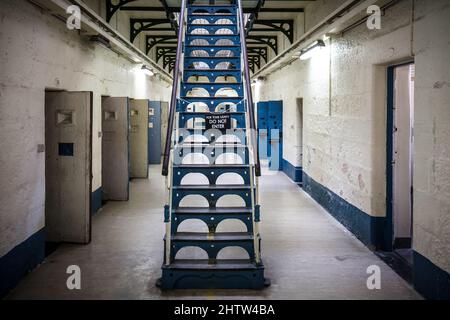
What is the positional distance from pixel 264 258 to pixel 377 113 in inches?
80.2

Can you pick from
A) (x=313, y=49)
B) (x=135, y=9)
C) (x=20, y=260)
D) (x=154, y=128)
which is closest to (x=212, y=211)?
(x=20, y=260)

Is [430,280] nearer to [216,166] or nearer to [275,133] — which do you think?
[216,166]

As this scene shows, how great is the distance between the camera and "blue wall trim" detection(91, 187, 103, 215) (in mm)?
6605

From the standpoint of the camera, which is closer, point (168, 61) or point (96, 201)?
point (96, 201)

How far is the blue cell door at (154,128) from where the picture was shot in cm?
1160

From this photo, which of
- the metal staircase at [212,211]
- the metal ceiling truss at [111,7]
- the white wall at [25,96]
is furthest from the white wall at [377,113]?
the white wall at [25,96]

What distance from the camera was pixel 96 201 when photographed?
6.76 meters

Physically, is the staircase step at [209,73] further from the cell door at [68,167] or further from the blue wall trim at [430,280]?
the blue wall trim at [430,280]

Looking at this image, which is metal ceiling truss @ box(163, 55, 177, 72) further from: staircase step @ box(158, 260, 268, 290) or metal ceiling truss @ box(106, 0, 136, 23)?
staircase step @ box(158, 260, 268, 290)

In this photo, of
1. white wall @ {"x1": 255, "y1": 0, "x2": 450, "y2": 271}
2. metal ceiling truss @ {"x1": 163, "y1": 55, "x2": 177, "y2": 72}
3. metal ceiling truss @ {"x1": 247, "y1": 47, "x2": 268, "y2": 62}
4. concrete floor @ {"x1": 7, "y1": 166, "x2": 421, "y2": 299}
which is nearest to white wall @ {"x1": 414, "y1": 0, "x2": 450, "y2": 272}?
white wall @ {"x1": 255, "y1": 0, "x2": 450, "y2": 271}

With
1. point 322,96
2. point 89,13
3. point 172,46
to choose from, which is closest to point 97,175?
point 89,13

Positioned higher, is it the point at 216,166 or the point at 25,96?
the point at 25,96

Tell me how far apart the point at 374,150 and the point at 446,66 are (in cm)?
176

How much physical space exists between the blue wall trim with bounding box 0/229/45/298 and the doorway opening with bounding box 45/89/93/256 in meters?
0.60
